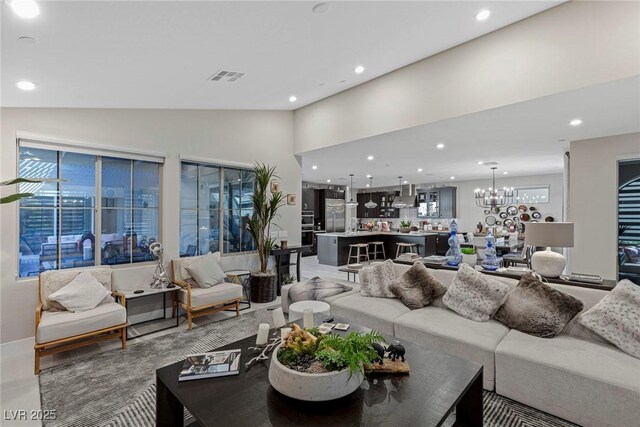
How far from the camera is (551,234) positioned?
2867mm

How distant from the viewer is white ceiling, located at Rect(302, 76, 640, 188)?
321 centimetres

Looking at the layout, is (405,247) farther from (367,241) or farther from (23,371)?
(23,371)

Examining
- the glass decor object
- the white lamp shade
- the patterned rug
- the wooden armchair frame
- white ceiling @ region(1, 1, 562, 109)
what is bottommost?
the patterned rug

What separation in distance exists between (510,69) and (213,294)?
4.40 m

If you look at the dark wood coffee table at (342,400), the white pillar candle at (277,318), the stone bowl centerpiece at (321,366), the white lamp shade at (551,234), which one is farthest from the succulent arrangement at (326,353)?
the white lamp shade at (551,234)

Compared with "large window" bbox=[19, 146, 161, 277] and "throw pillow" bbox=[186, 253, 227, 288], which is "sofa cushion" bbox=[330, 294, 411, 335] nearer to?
"throw pillow" bbox=[186, 253, 227, 288]

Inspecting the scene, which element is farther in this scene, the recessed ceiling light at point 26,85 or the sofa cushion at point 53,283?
the sofa cushion at point 53,283

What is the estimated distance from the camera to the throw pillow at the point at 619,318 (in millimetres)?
2139

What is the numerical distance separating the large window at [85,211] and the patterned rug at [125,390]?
1337 millimetres

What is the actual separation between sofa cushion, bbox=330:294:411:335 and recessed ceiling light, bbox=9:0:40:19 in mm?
3206

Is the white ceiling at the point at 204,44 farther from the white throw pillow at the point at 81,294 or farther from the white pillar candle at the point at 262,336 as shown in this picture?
the white pillar candle at the point at 262,336

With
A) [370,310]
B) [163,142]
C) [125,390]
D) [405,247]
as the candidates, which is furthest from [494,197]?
[125,390]

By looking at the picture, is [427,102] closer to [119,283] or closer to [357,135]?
[357,135]

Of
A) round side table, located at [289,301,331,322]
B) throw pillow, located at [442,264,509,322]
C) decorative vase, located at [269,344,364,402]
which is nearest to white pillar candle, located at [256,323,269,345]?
decorative vase, located at [269,344,364,402]
